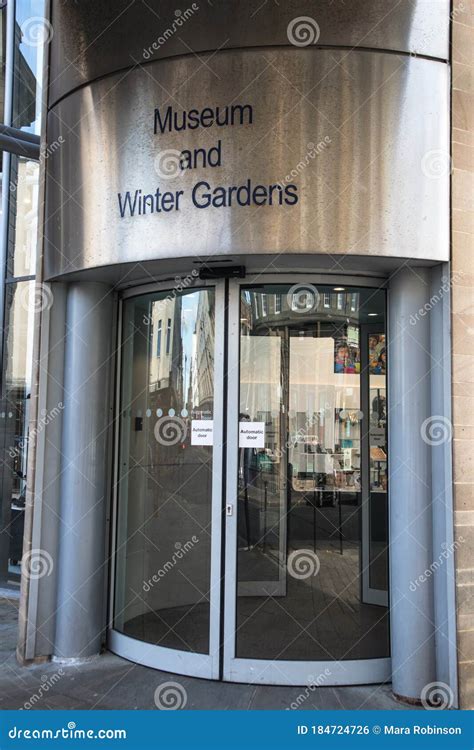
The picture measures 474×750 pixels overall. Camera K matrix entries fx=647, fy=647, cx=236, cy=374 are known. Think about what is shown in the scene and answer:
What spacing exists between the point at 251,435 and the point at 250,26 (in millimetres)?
2550

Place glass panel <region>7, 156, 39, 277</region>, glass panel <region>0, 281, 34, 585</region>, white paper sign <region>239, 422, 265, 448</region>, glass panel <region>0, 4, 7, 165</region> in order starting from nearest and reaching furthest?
white paper sign <region>239, 422, 265, 448</region>, glass panel <region>0, 281, 34, 585</region>, glass panel <region>7, 156, 39, 277</region>, glass panel <region>0, 4, 7, 165</region>

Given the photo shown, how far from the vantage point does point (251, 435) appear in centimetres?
421

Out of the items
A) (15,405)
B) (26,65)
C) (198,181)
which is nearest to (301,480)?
(198,181)

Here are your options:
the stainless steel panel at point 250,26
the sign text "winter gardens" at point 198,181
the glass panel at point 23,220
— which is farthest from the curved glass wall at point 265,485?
the glass panel at point 23,220

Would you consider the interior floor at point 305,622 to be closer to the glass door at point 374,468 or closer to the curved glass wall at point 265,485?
the curved glass wall at point 265,485

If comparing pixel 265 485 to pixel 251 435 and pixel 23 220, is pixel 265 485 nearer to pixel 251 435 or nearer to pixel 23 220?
pixel 251 435

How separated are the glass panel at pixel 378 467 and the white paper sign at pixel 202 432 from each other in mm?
1068

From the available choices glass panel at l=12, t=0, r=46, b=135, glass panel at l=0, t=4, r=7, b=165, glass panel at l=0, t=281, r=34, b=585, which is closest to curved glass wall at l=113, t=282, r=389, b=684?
glass panel at l=0, t=281, r=34, b=585

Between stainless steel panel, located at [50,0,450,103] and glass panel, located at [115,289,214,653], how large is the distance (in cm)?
158

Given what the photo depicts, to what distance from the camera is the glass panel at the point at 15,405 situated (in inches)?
268

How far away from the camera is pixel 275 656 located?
4.06 m

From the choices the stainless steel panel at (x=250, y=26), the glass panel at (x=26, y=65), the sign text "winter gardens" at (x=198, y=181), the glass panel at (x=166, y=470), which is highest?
the glass panel at (x=26, y=65)

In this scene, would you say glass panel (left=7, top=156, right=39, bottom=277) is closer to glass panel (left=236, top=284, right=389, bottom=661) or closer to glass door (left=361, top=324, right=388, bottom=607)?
glass panel (left=236, top=284, right=389, bottom=661)

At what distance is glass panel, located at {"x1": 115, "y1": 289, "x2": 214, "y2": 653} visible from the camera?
168 inches
